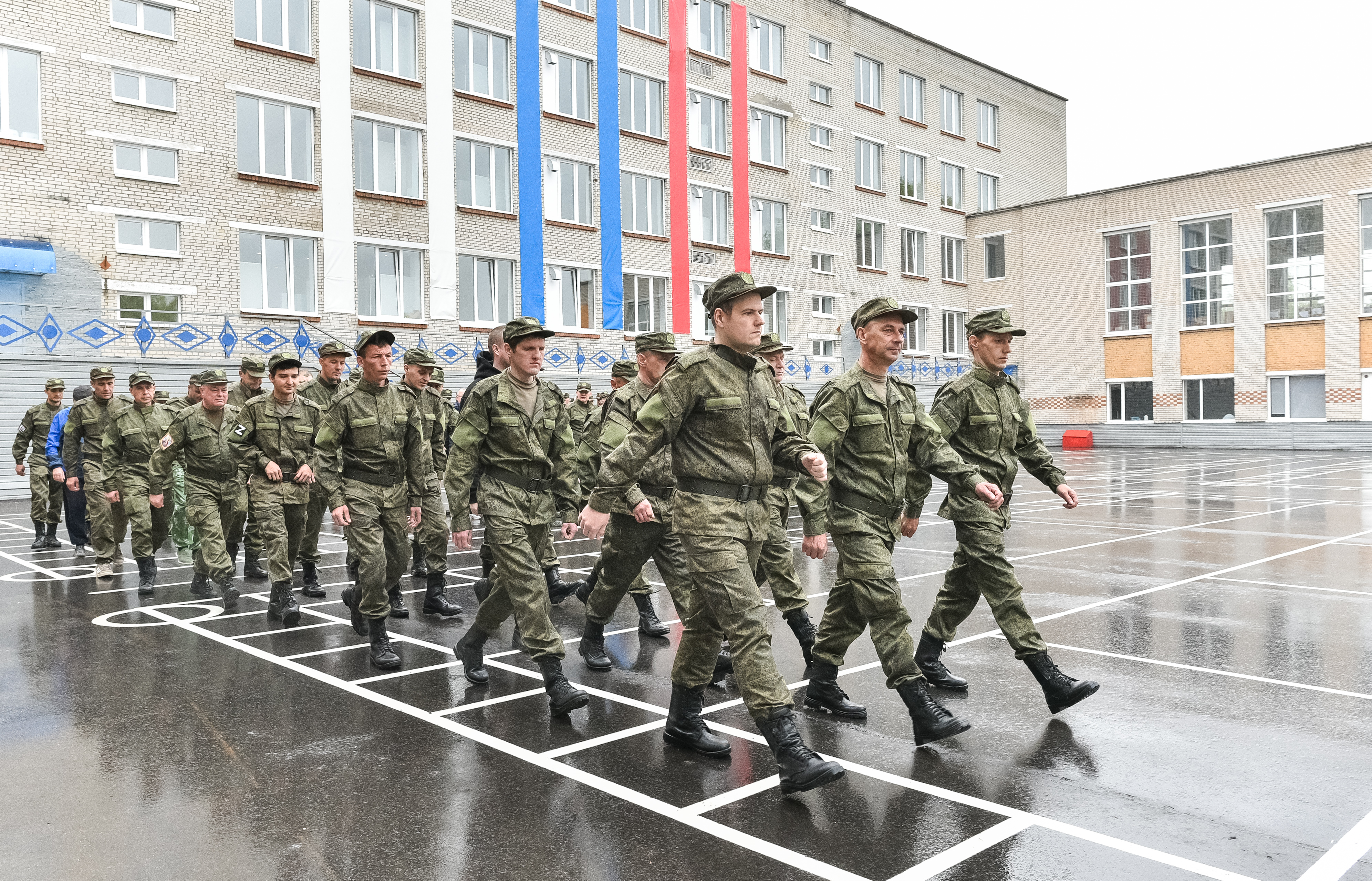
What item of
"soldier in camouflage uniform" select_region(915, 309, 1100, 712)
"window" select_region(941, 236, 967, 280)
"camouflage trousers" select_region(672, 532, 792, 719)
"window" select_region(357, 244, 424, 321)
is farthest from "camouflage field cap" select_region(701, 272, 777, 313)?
"window" select_region(941, 236, 967, 280)

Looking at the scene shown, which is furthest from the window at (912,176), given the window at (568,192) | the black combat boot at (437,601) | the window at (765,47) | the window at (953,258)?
the black combat boot at (437,601)

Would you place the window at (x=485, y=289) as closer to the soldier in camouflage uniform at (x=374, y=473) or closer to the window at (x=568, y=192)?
the window at (x=568, y=192)

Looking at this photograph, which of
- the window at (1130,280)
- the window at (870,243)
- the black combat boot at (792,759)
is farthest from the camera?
the window at (870,243)

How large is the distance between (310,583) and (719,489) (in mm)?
6926

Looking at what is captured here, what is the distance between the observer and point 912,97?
45.5m

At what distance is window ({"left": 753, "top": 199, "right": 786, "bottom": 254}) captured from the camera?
38531mm

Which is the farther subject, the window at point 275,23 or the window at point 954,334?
the window at point 954,334

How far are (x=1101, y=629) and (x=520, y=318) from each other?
5.11m

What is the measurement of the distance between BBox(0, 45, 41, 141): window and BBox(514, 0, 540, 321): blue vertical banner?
1231 centimetres

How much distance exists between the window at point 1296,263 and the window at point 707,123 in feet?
68.6

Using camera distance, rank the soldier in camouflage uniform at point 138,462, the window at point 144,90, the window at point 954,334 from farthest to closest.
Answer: the window at point 954,334, the window at point 144,90, the soldier in camouflage uniform at point 138,462

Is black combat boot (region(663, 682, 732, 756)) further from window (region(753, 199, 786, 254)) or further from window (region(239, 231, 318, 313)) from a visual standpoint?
window (region(753, 199, 786, 254))

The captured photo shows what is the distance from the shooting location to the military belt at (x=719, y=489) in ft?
16.5

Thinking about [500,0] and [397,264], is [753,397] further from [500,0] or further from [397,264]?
[500,0]
